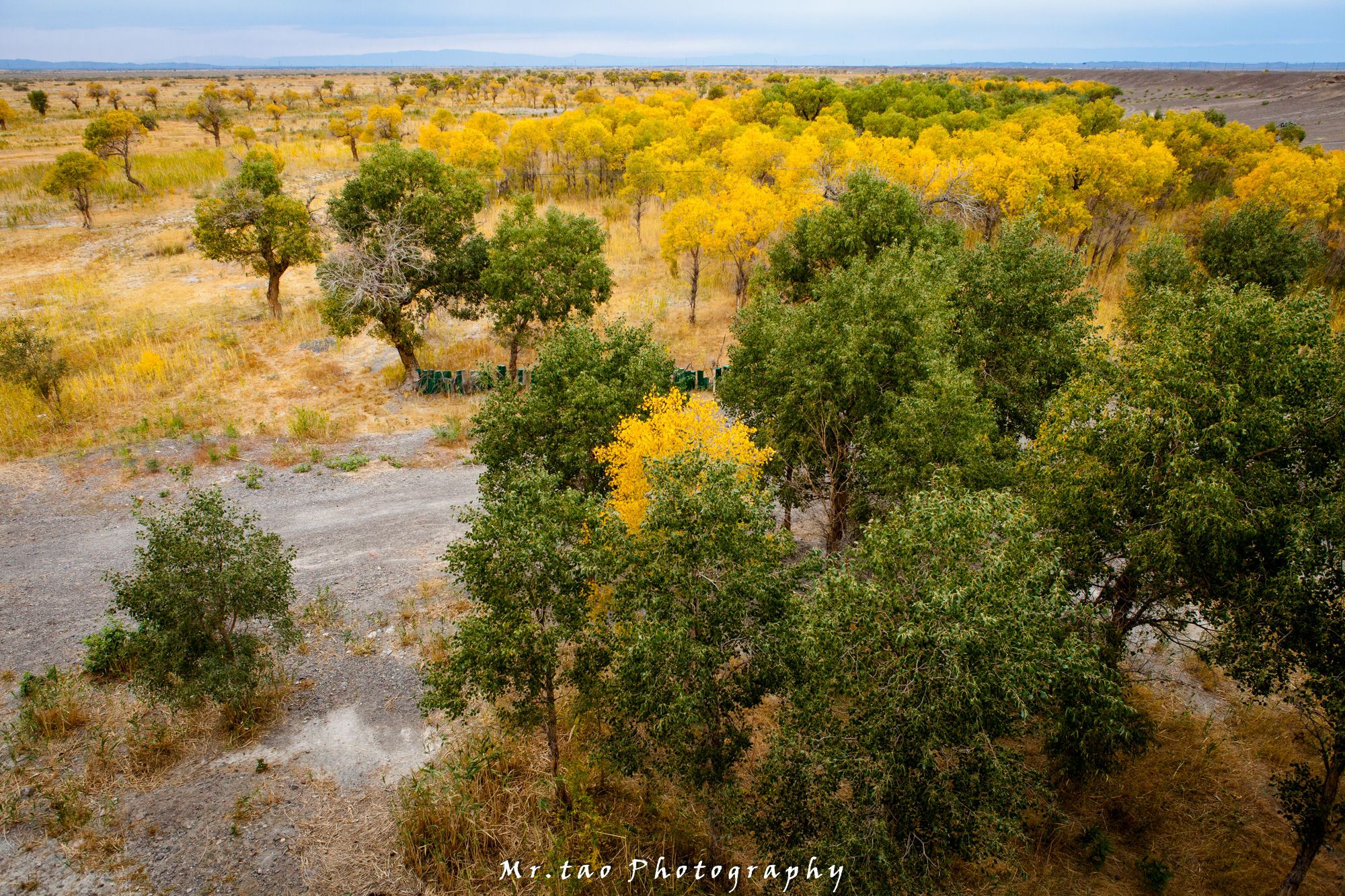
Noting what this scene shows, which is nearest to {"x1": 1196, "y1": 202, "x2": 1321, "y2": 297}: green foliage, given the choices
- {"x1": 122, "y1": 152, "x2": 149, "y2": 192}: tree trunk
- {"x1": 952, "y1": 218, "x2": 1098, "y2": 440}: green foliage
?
{"x1": 952, "y1": 218, "x2": 1098, "y2": 440}: green foliage

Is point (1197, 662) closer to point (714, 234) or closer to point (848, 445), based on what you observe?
point (848, 445)

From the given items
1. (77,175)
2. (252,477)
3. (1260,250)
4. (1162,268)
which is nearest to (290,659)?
(252,477)

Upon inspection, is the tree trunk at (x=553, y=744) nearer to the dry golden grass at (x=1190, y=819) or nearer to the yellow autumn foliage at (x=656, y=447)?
the yellow autumn foliage at (x=656, y=447)

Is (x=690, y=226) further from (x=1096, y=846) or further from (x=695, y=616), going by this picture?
(x=1096, y=846)

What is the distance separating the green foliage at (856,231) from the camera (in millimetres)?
23891

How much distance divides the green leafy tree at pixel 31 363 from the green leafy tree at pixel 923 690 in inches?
1178

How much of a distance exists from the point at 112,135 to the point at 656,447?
59.8 meters

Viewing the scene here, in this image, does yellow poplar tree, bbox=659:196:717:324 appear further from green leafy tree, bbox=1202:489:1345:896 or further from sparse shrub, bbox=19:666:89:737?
sparse shrub, bbox=19:666:89:737

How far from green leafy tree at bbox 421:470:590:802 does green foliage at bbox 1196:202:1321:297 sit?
3487 cm

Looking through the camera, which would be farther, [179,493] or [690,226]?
[690,226]

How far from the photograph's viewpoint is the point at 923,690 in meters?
7.48

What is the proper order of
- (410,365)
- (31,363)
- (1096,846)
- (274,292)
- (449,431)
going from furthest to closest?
1. (274,292)
2. (410,365)
3. (449,431)
4. (31,363)
5. (1096,846)

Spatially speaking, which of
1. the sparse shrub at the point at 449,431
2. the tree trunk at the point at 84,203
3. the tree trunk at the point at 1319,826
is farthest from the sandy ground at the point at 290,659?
the tree trunk at the point at 84,203

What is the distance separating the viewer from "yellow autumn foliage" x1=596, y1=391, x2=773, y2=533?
13.0 meters
